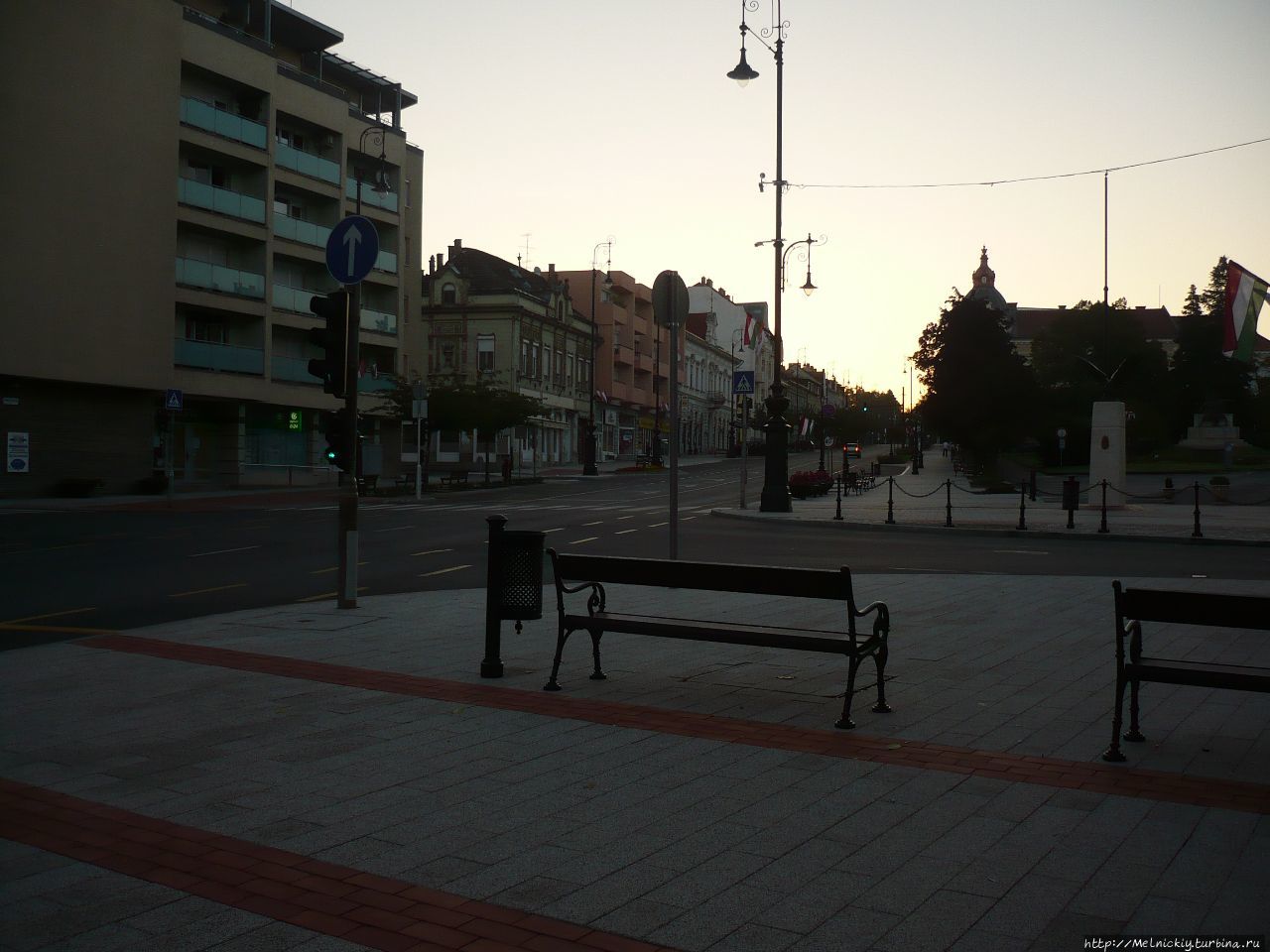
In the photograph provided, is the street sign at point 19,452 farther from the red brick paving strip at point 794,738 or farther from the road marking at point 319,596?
the red brick paving strip at point 794,738

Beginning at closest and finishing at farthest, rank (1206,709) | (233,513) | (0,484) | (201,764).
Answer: (201,764) → (1206,709) → (233,513) → (0,484)

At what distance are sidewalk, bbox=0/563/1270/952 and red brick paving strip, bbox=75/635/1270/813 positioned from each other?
0.09 ft

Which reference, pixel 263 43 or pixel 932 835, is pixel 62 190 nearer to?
pixel 263 43

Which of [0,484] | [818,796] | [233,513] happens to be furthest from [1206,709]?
[0,484]

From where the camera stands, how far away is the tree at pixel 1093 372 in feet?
248

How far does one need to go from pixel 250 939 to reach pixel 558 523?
23.8 m

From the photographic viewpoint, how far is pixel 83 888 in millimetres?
4137

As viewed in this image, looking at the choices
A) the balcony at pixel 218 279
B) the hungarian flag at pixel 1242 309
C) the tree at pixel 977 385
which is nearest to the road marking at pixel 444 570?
the hungarian flag at pixel 1242 309

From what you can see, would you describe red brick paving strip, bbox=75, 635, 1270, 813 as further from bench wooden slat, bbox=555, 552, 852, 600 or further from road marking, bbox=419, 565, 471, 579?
road marking, bbox=419, 565, 471, 579

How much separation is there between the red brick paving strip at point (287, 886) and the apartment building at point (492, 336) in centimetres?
6253

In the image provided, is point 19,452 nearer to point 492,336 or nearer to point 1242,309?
point 1242,309

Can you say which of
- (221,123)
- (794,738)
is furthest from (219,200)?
(794,738)

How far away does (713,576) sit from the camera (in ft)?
25.0

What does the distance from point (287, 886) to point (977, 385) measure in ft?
192
